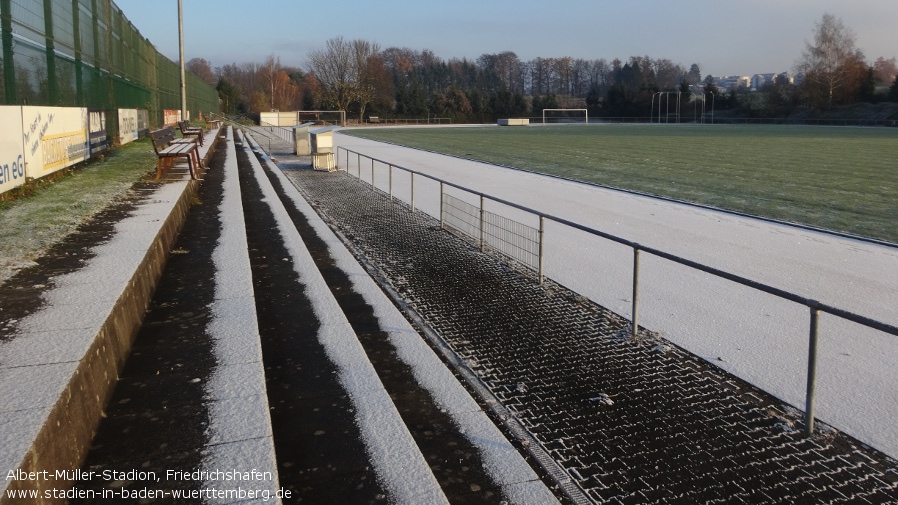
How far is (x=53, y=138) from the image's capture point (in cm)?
1413

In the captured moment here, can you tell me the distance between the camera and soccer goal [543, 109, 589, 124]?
112 meters

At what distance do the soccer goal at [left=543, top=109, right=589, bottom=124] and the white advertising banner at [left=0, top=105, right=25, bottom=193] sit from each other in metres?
102

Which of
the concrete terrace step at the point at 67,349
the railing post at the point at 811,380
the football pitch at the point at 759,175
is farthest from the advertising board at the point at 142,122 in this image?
the railing post at the point at 811,380

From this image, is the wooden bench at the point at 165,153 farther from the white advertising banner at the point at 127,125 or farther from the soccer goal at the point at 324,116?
the soccer goal at the point at 324,116

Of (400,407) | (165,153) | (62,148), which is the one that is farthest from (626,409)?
(62,148)

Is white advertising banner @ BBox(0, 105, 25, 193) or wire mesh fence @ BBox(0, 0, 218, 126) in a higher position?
wire mesh fence @ BBox(0, 0, 218, 126)

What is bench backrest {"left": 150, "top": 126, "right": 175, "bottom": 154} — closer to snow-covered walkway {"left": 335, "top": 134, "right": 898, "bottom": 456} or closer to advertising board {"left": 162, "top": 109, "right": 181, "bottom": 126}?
snow-covered walkway {"left": 335, "top": 134, "right": 898, "bottom": 456}

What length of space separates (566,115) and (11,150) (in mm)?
107473

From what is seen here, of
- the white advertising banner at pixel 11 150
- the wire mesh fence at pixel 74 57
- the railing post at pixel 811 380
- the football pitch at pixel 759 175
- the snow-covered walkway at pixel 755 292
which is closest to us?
the railing post at pixel 811 380

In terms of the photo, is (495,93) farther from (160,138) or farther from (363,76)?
(160,138)

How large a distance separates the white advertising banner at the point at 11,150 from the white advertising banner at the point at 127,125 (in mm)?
12033

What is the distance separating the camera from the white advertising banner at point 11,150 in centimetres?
1092

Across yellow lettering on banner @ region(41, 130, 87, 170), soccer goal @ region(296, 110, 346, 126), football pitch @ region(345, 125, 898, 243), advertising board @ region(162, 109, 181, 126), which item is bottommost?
football pitch @ region(345, 125, 898, 243)

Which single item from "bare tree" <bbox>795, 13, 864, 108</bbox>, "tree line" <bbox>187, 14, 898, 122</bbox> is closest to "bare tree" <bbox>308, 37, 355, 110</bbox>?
"tree line" <bbox>187, 14, 898, 122</bbox>
